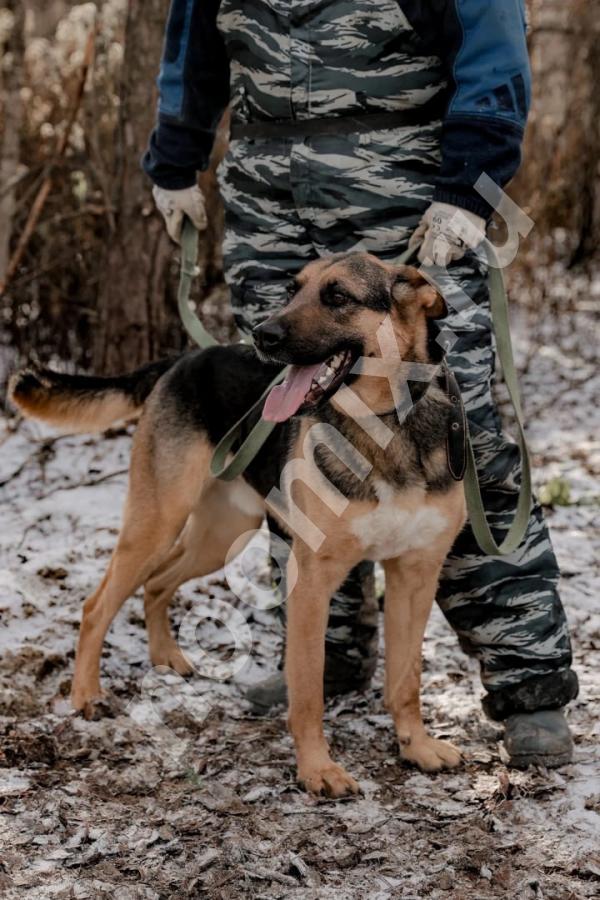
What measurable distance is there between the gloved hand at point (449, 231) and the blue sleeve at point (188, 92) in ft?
3.61

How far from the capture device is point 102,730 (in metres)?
3.42

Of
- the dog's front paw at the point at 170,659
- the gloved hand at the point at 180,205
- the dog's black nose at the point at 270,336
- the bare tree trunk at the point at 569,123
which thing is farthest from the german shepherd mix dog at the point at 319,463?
the bare tree trunk at the point at 569,123

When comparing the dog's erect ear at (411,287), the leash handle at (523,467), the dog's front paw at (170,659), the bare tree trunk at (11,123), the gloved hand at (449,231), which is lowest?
the dog's front paw at (170,659)

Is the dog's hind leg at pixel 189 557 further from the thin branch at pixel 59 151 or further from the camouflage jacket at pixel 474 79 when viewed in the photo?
the thin branch at pixel 59 151

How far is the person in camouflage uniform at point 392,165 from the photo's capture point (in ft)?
9.61

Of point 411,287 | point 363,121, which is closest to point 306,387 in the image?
point 411,287

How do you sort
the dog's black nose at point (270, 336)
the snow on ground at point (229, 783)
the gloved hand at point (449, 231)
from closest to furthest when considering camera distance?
the snow on ground at point (229, 783) → the dog's black nose at point (270, 336) → the gloved hand at point (449, 231)

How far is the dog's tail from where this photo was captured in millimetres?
3623

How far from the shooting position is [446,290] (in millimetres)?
3234

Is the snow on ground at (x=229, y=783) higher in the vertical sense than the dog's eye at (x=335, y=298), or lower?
lower

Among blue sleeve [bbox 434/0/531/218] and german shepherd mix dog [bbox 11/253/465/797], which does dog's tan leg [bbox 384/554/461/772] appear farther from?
blue sleeve [bbox 434/0/531/218]

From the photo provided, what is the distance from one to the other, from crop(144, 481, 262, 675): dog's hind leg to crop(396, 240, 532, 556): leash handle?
3.42 ft

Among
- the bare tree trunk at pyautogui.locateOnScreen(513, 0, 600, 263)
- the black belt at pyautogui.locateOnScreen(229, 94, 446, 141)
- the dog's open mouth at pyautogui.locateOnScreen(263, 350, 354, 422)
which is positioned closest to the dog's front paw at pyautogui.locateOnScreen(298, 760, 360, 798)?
the dog's open mouth at pyautogui.locateOnScreen(263, 350, 354, 422)

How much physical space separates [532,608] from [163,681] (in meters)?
1.44
